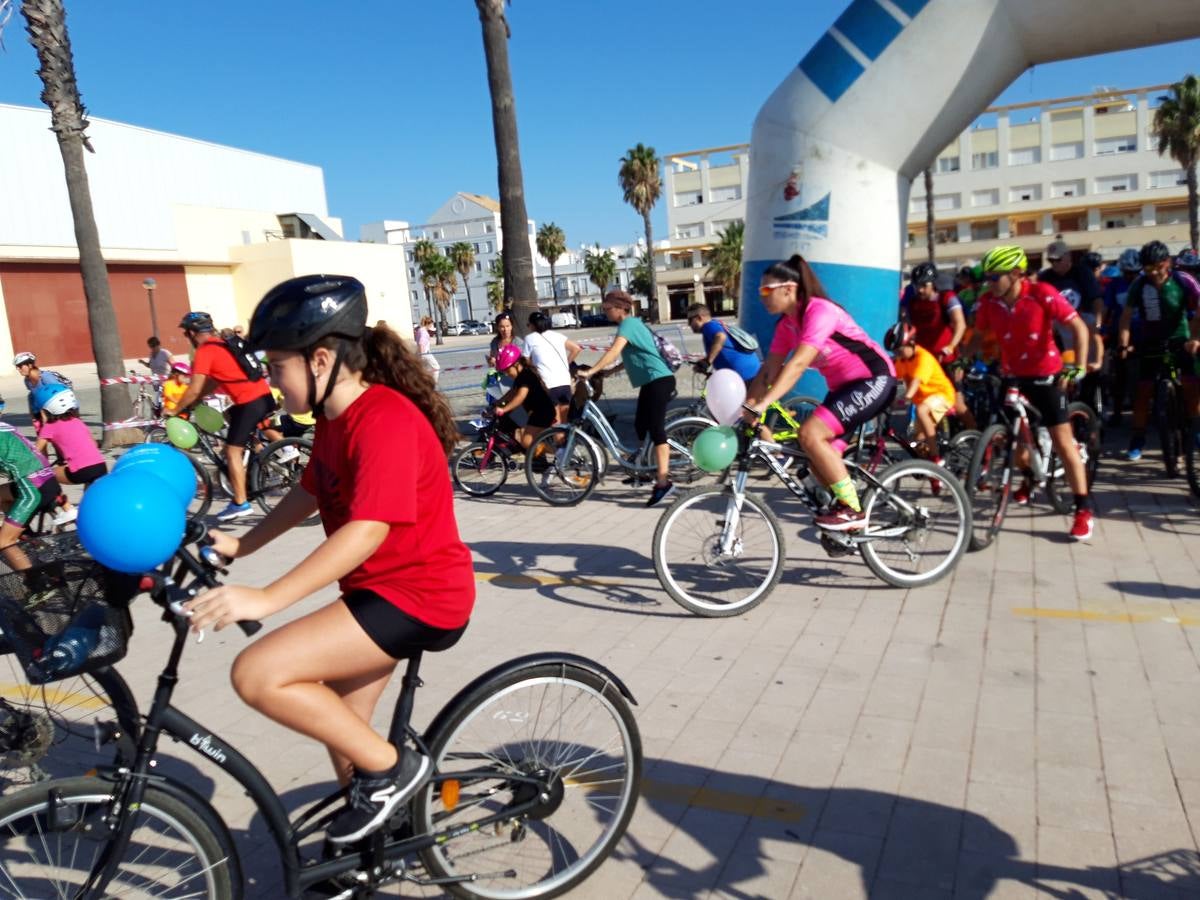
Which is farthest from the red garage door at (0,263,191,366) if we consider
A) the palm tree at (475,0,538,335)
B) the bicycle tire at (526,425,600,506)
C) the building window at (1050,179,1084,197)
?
the building window at (1050,179,1084,197)

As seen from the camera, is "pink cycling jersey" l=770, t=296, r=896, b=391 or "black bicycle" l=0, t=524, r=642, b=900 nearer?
"black bicycle" l=0, t=524, r=642, b=900

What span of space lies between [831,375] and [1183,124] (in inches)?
1870

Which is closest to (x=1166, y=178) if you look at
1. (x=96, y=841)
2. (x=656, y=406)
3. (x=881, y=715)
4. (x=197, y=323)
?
(x=656, y=406)

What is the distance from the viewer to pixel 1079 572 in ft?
18.6

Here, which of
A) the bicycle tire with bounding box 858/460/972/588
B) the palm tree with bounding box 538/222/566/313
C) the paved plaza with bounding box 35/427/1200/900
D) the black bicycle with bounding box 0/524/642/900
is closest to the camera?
the black bicycle with bounding box 0/524/642/900

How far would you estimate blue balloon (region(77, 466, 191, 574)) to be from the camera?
6.68ft

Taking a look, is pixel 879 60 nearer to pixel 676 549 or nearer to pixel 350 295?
pixel 676 549

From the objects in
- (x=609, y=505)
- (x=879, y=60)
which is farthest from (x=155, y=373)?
(x=879, y=60)

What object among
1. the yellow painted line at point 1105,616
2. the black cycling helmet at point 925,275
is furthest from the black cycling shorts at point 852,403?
the black cycling helmet at point 925,275

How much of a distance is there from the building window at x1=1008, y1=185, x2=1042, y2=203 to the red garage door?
50.0 m

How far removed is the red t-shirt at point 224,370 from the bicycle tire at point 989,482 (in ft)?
19.2

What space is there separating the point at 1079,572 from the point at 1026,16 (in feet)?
18.4

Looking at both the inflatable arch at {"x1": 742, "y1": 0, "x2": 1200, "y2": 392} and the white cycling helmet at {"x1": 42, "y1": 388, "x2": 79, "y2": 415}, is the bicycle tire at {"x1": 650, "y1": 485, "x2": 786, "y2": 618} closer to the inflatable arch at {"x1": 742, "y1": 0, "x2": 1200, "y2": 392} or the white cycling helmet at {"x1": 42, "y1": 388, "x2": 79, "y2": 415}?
the white cycling helmet at {"x1": 42, "y1": 388, "x2": 79, "y2": 415}

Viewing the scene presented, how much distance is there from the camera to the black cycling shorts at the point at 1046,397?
6.27 m
